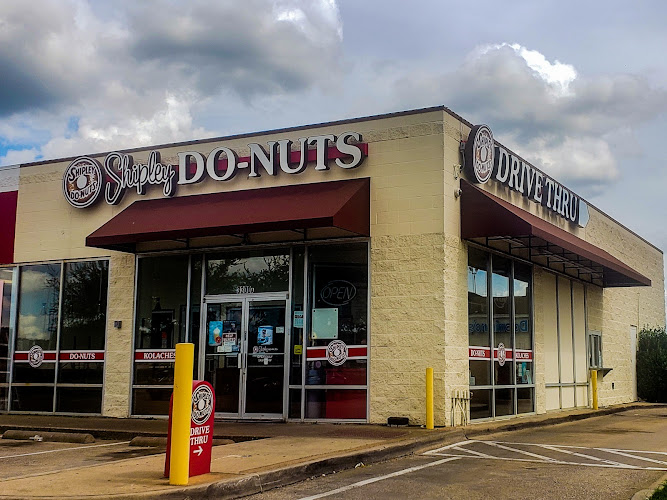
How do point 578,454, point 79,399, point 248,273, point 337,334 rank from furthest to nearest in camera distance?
point 79,399, point 248,273, point 337,334, point 578,454

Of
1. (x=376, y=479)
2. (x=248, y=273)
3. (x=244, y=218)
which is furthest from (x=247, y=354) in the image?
(x=376, y=479)

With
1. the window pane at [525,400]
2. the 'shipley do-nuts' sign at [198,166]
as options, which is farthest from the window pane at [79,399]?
the window pane at [525,400]

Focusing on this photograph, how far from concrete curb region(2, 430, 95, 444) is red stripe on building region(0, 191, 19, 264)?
18.6 ft

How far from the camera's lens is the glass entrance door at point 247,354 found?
15.3 meters

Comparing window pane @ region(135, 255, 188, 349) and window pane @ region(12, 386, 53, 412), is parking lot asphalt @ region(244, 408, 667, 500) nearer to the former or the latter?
window pane @ region(135, 255, 188, 349)

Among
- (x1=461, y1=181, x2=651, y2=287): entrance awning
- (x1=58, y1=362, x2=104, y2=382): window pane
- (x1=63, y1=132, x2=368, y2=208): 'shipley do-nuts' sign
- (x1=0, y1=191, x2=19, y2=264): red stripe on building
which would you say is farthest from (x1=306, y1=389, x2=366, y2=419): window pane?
(x1=0, y1=191, x2=19, y2=264): red stripe on building

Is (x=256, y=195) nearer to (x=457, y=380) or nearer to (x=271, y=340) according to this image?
(x=271, y=340)

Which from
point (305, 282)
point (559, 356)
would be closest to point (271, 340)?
point (305, 282)

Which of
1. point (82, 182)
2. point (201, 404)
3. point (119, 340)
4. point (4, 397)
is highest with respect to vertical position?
point (82, 182)

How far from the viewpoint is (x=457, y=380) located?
14.4m

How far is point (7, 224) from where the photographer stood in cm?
1883

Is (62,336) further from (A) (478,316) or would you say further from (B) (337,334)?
(A) (478,316)

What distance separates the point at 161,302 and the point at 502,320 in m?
7.17

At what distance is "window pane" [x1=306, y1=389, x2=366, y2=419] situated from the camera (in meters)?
14.6
